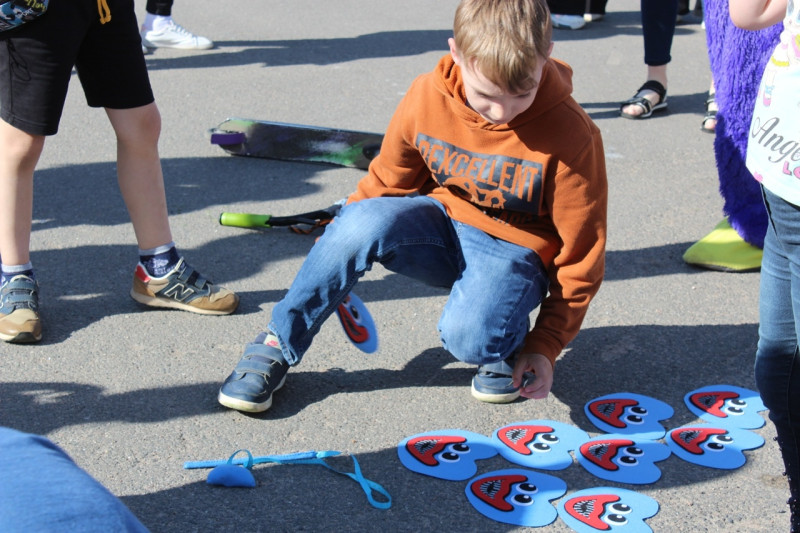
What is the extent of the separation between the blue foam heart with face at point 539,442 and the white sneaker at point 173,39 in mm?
4509

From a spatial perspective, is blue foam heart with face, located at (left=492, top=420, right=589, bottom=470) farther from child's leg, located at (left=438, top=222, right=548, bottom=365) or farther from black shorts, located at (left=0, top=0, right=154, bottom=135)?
black shorts, located at (left=0, top=0, right=154, bottom=135)

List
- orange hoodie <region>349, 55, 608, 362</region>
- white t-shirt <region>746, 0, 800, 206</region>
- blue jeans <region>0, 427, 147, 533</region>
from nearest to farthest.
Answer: blue jeans <region>0, 427, 147, 533</region> → white t-shirt <region>746, 0, 800, 206</region> → orange hoodie <region>349, 55, 608, 362</region>

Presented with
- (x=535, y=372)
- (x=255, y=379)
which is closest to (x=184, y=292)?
(x=255, y=379)

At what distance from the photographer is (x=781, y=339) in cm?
182

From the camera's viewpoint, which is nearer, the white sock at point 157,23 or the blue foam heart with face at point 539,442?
the blue foam heart with face at point 539,442

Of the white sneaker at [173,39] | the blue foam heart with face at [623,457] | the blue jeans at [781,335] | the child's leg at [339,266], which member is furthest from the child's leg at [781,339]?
the white sneaker at [173,39]

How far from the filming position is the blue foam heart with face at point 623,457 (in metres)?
2.17

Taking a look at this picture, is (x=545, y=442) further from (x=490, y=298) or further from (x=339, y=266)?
(x=339, y=266)

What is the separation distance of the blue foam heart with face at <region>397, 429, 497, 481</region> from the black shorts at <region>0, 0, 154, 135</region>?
1298mm

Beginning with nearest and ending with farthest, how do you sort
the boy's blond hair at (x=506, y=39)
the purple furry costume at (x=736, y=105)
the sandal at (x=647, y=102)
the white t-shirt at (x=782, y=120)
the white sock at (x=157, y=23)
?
the white t-shirt at (x=782, y=120) → the boy's blond hair at (x=506, y=39) → the purple furry costume at (x=736, y=105) → the sandal at (x=647, y=102) → the white sock at (x=157, y=23)

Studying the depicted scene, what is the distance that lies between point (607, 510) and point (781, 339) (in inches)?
21.9

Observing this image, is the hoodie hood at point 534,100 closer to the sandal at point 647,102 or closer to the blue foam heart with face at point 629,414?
the blue foam heart with face at point 629,414

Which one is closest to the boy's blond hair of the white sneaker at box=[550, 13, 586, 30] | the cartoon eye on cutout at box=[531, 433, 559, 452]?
the cartoon eye on cutout at box=[531, 433, 559, 452]

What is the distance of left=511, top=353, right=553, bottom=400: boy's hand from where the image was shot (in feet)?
7.22
